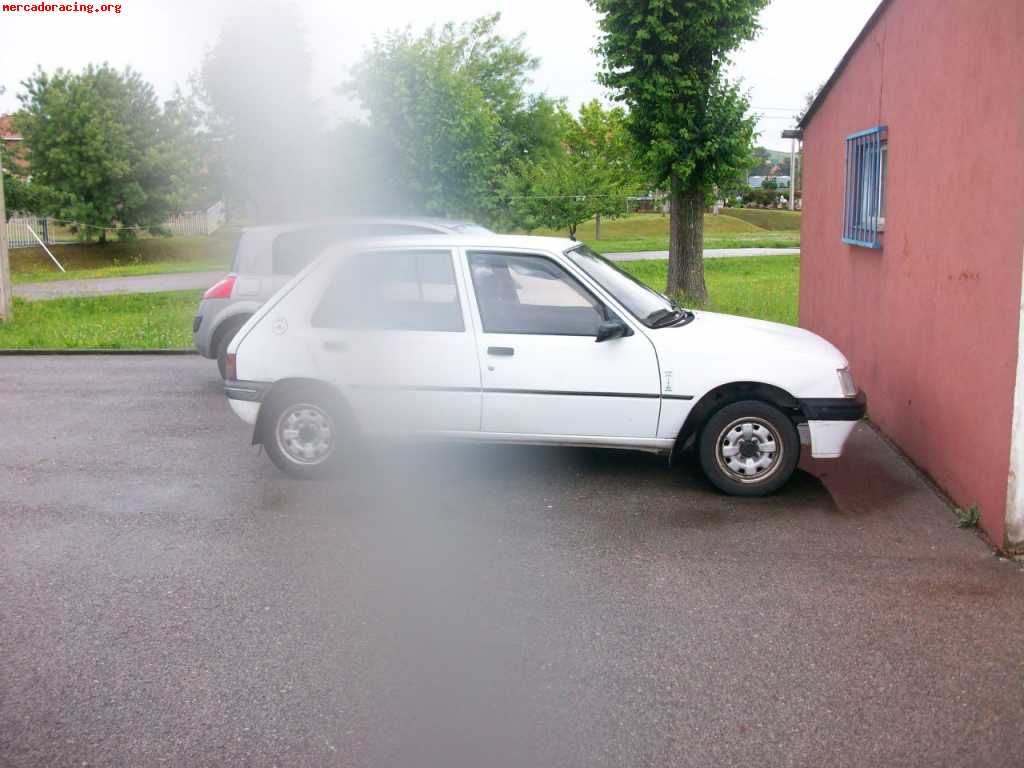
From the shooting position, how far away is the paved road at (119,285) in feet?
77.6

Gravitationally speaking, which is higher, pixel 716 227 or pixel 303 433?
pixel 303 433

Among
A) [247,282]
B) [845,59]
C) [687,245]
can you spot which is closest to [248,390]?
[247,282]

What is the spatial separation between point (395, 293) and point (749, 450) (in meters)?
2.26

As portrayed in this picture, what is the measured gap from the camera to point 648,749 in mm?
3537

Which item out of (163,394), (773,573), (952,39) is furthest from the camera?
(163,394)

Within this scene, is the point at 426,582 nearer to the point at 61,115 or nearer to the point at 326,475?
the point at 326,475

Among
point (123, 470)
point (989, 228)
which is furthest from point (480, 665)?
point (123, 470)

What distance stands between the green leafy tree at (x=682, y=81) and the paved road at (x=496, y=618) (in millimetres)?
9612

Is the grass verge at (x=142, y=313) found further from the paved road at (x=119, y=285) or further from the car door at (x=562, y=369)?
the car door at (x=562, y=369)

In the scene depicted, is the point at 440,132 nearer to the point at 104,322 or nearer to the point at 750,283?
the point at 104,322

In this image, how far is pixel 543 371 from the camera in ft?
21.7

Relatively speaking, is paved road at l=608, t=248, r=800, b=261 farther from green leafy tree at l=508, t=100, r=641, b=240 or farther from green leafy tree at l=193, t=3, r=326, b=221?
green leafy tree at l=193, t=3, r=326, b=221

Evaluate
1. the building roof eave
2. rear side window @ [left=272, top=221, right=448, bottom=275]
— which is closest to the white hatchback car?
rear side window @ [left=272, top=221, right=448, bottom=275]

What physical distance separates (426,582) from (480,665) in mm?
1256
